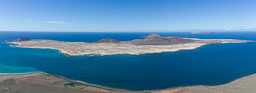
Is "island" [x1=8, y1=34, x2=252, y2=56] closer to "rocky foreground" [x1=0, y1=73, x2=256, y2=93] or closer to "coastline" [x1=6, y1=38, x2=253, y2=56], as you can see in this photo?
"coastline" [x1=6, y1=38, x2=253, y2=56]

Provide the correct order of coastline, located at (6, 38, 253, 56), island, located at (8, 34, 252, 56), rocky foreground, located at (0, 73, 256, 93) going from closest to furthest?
rocky foreground, located at (0, 73, 256, 93), coastline, located at (6, 38, 253, 56), island, located at (8, 34, 252, 56)

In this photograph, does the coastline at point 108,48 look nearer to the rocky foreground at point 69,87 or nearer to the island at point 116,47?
the island at point 116,47

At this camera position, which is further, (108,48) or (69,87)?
(108,48)

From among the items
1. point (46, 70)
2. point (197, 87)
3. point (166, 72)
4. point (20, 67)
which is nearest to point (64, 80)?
point (46, 70)

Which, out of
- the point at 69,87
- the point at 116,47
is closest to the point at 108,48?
the point at 116,47

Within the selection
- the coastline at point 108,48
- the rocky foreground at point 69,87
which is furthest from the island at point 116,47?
the rocky foreground at point 69,87

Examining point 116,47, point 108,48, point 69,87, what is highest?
point 116,47

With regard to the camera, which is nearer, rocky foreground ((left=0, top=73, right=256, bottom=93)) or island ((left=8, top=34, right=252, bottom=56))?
rocky foreground ((left=0, top=73, right=256, bottom=93))

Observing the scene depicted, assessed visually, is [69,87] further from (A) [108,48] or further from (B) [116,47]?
(B) [116,47]

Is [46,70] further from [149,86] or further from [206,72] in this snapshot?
[206,72]

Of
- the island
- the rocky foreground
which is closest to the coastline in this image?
the island

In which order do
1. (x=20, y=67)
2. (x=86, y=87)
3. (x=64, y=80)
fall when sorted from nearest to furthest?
(x=86, y=87), (x=64, y=80), (x=20, y=67)
